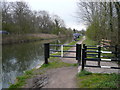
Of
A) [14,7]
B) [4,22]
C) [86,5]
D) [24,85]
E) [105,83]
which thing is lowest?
[24,85]

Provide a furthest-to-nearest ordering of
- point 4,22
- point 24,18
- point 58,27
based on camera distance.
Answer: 1. point 58,27
2. point 24,18
3. point 4,22

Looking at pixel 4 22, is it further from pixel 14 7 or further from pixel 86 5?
pixel 86 5

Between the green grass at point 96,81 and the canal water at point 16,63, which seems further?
the canal water at point 16,63

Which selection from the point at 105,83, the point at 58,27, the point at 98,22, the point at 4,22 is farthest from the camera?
the point at 58,27

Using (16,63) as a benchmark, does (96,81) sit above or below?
above

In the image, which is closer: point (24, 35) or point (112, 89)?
point (112, 89)

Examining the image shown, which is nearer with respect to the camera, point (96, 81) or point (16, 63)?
point (96, 81)

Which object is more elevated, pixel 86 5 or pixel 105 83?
pixel 86 5

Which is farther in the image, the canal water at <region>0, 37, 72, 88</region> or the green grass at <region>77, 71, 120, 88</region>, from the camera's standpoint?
the canal water at <region>0, 37, 72, 88</region>

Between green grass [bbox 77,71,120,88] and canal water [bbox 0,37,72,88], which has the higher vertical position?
green grass [bbox 77,71,120,88]

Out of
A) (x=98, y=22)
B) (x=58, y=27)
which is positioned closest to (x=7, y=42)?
(x=98, y=22)

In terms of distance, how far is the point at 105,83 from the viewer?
3.53m

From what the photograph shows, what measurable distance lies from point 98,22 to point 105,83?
26.3 feet

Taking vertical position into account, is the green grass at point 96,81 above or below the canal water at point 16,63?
above
